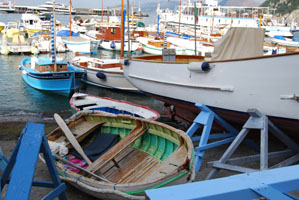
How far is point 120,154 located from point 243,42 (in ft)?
15.5

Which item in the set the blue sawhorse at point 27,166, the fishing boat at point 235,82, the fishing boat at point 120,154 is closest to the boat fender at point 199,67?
the fishing boat at point 235,82

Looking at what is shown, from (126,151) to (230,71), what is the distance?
10.7ft

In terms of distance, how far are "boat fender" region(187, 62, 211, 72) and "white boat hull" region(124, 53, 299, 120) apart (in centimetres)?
6

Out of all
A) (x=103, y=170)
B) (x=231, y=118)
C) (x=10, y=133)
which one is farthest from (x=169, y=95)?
(x=10, y=133)

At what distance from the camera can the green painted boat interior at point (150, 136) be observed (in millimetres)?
7277

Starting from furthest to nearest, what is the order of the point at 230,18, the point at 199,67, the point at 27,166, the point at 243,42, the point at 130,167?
the point at 230,18 → the point at 243,42 → the point at 199,67 → the point at 130,167 → the point at 27,166

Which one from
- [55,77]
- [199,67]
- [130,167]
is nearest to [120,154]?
[130,167]

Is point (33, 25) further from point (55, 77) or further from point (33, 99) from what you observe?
point (33, 99)

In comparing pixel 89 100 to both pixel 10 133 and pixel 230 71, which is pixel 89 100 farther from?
pixel 230 71

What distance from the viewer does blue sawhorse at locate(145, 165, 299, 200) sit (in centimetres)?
191

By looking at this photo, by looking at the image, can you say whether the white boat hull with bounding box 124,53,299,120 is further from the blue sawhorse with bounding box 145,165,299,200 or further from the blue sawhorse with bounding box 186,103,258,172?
the blue sawhorse with bounding box 145,165,299,200

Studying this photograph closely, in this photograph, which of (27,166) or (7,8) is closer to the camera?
(27,166)

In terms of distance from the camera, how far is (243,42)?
925 cm

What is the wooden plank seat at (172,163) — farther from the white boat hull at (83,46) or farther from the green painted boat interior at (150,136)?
the white boat hull at (83,46)
